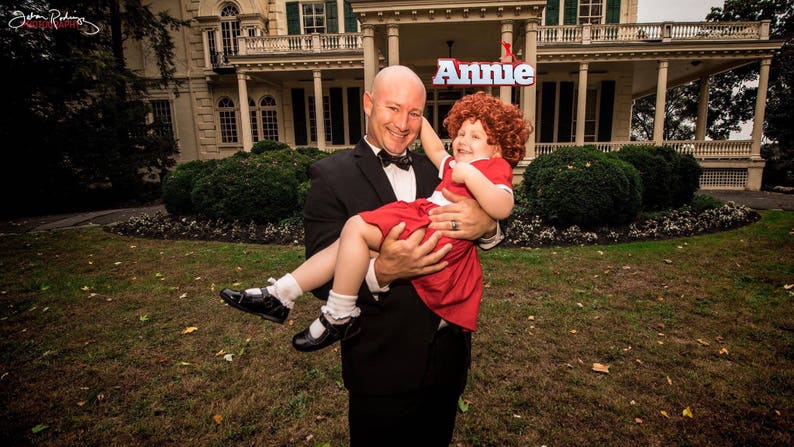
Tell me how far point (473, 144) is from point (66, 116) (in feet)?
54.4

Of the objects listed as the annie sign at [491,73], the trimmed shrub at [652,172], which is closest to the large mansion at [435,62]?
the annie sign at [491,73]

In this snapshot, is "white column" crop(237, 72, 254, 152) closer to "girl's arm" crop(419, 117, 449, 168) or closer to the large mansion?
the large mansion

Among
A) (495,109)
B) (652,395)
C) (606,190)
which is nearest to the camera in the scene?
(495,109)

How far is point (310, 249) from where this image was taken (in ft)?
6.30

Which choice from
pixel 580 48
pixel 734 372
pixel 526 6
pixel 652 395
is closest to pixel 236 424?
pixel 652 395

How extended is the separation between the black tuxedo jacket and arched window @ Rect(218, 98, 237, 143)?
2205 centimetres

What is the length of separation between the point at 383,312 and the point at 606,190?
7750mm

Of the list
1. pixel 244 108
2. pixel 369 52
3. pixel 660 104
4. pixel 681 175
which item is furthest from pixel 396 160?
pixel 660 104

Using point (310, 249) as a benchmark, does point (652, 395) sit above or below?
below

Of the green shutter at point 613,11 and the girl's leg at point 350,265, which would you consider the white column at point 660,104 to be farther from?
the girl's leg at point 350,265

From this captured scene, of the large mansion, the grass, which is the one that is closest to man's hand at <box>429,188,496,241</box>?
the grass

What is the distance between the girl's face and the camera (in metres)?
2.19

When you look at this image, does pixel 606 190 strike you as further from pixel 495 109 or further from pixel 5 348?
pixel 5 348

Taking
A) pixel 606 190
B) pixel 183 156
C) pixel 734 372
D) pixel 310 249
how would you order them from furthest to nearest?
pixel 183 156, pixel 606 190, pixel 734 372, pixel 310 249
